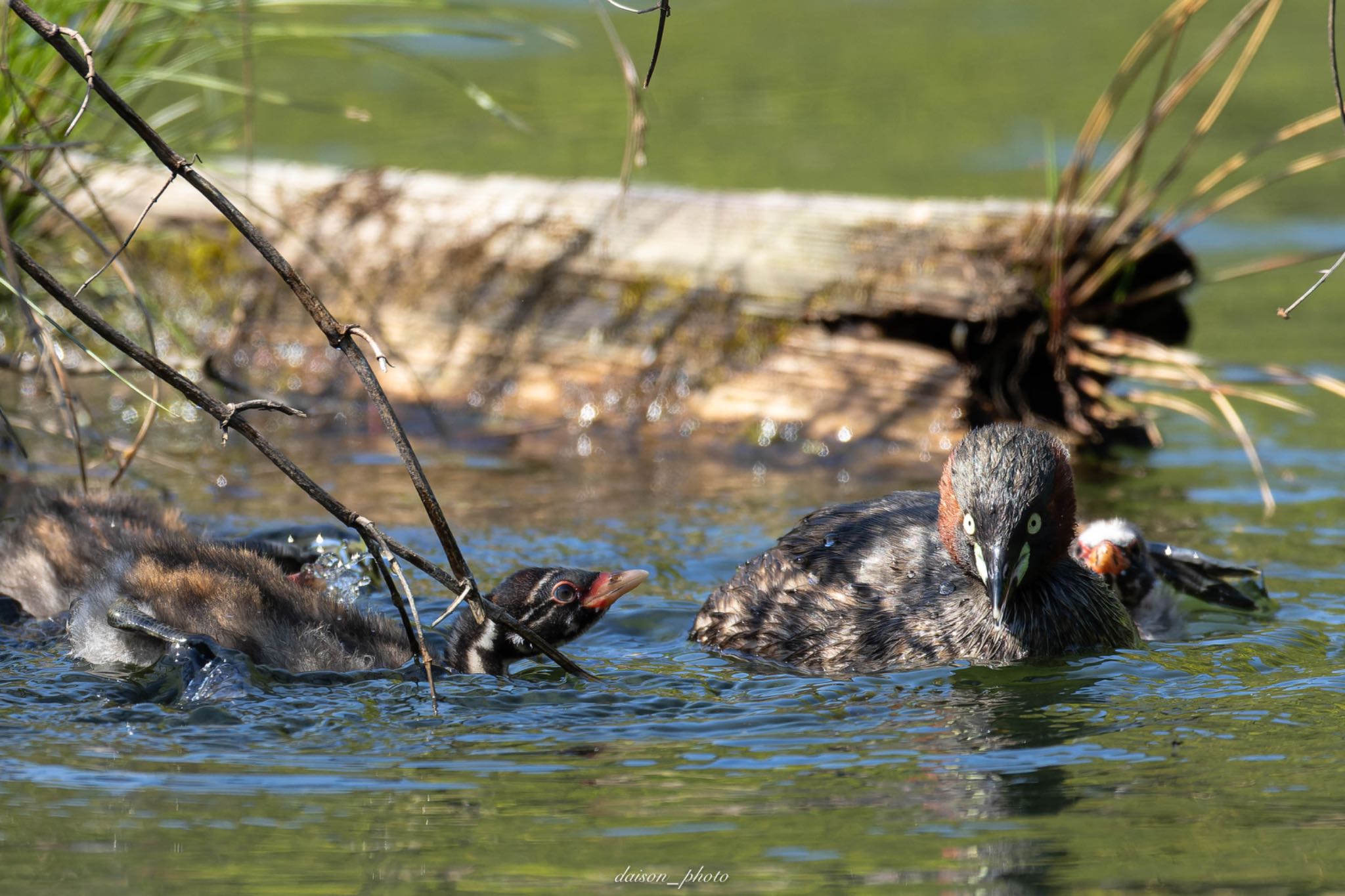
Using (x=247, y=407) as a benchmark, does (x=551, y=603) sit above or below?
below

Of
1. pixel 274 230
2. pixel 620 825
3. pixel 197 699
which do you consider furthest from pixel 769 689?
pixel 274 230

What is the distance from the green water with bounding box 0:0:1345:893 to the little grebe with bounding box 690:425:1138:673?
4.3 inches

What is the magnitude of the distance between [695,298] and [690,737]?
360 centimetres

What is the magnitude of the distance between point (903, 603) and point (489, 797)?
1.61 metres

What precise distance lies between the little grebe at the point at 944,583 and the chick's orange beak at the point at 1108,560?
428mm

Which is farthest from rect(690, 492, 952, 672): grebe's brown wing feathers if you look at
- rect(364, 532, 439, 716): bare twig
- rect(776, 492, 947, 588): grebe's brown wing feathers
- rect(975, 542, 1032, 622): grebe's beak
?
rect(364, 532, 439, 716): bare twig

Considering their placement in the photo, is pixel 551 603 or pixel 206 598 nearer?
pixel 206 598

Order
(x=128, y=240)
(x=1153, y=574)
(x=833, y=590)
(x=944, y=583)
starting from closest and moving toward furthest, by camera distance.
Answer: (x=128, y=240), (x=944, y=583), (x=833, y=590), (x=1153, y=574)

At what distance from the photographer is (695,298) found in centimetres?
724

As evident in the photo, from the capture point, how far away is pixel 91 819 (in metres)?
3.30

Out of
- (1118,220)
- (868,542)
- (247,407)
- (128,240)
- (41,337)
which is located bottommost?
(868,542)

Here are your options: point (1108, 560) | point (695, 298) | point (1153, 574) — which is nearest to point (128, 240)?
point (1108, 560)

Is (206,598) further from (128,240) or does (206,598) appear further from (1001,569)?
(1001,569)

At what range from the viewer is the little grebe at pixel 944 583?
171 inches
